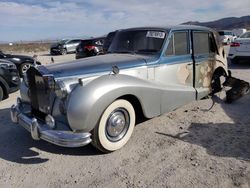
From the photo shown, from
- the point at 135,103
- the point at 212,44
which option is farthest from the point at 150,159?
the point at 212,44

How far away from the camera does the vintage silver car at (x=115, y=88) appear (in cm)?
409

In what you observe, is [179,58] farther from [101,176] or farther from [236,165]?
[101,176]

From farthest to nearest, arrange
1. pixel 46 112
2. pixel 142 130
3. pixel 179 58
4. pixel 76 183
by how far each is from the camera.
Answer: pixel 179 58
pixel 142 130
pixel 46 112
pixel 76 183

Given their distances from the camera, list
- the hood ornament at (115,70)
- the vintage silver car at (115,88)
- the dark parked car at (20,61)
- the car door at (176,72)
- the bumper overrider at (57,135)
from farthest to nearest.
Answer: the dark parked car at (20,61), the car door at (176,72), the hood ornament at (115,70), the vintage silver car at (115,88), the bumper overrider at (57,135)

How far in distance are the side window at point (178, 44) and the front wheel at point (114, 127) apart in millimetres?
1492

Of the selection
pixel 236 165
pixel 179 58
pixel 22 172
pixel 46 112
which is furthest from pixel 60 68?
pixel 236 165

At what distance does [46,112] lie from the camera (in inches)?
177

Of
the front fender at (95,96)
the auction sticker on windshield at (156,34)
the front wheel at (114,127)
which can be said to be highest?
the auction sticker on windshield at (156,34)

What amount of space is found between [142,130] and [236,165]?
1790 mm

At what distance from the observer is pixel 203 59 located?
6.34m

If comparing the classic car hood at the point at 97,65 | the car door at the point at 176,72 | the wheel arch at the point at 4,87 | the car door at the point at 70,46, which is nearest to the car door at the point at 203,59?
the car door at the point at 176,72

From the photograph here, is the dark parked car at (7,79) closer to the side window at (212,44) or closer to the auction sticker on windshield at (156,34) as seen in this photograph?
the auction sticker on windshield at (156,34)

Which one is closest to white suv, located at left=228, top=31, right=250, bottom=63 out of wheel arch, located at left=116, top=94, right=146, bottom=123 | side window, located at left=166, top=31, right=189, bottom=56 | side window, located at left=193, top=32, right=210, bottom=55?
side window, located at left=193, top=32, right=210, bottom=55

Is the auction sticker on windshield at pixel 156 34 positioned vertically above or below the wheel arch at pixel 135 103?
above
